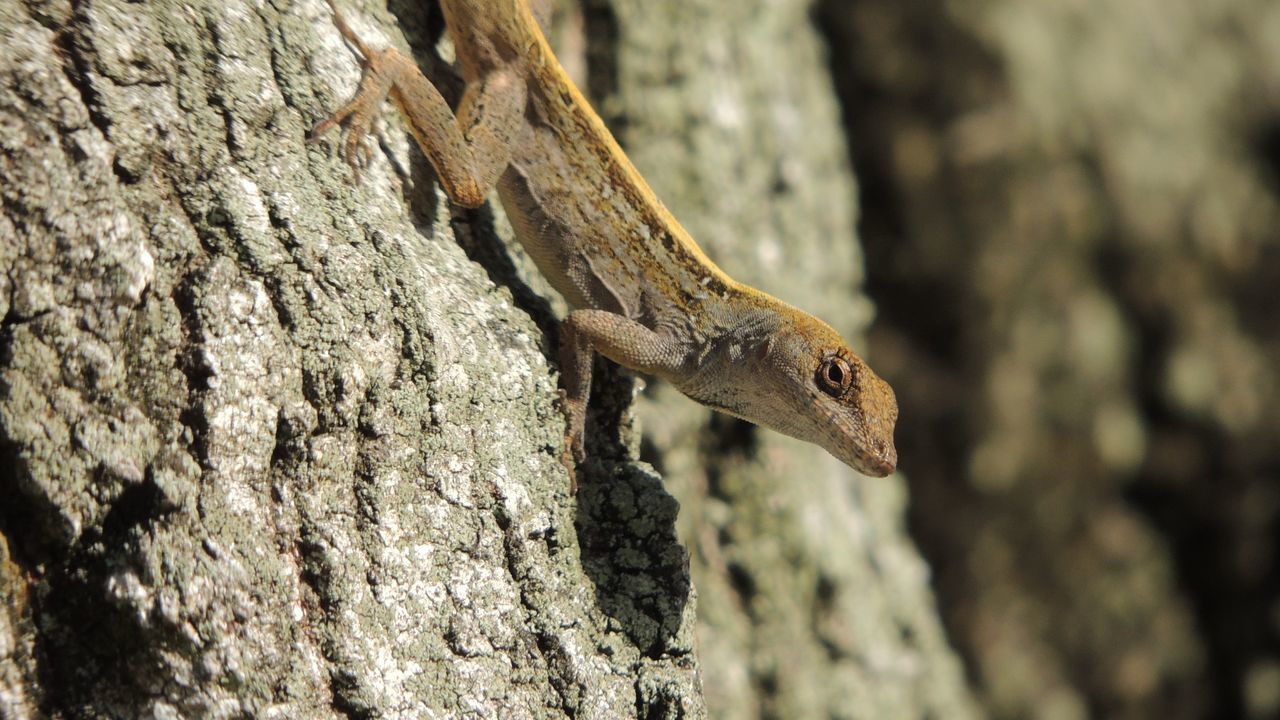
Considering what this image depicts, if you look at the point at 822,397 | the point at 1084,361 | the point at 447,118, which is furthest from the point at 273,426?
the point at 1084,361

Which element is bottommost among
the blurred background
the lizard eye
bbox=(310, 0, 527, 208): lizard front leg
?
the blurred background

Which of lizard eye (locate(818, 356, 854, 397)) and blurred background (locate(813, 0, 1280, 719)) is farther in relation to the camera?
blurred background (locate(813, 0, 1280, 719))

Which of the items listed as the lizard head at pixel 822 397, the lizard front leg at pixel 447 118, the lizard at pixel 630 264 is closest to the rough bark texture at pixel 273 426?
the lizard front leg at pixel 447 118

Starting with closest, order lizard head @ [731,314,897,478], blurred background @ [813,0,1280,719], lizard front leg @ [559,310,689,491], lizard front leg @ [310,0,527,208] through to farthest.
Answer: lizard front leg @ [310,0,527,208]
lizard front leg @ [559,310,689,491]
lizard head @ [731,314,897,478]
blurred background @ [813,0,1280,719]

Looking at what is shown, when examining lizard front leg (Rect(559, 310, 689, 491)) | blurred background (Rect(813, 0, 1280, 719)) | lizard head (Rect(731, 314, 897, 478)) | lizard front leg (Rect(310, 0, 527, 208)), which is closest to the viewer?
lizard front leg (Rect(310, 0, 527, 208))

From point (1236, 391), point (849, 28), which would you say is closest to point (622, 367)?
point (849, 28)

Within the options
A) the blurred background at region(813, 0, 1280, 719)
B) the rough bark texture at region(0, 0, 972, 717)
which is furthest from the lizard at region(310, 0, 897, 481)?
the blurred background at region(813, 0, 1280, 719)

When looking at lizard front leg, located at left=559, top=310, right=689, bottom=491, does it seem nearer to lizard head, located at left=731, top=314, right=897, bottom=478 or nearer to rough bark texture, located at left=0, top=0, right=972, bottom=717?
rough bark texture, located at left=0, top=0, right=972, bottom=717

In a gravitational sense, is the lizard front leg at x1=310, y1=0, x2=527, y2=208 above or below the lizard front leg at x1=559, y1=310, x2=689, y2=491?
above
